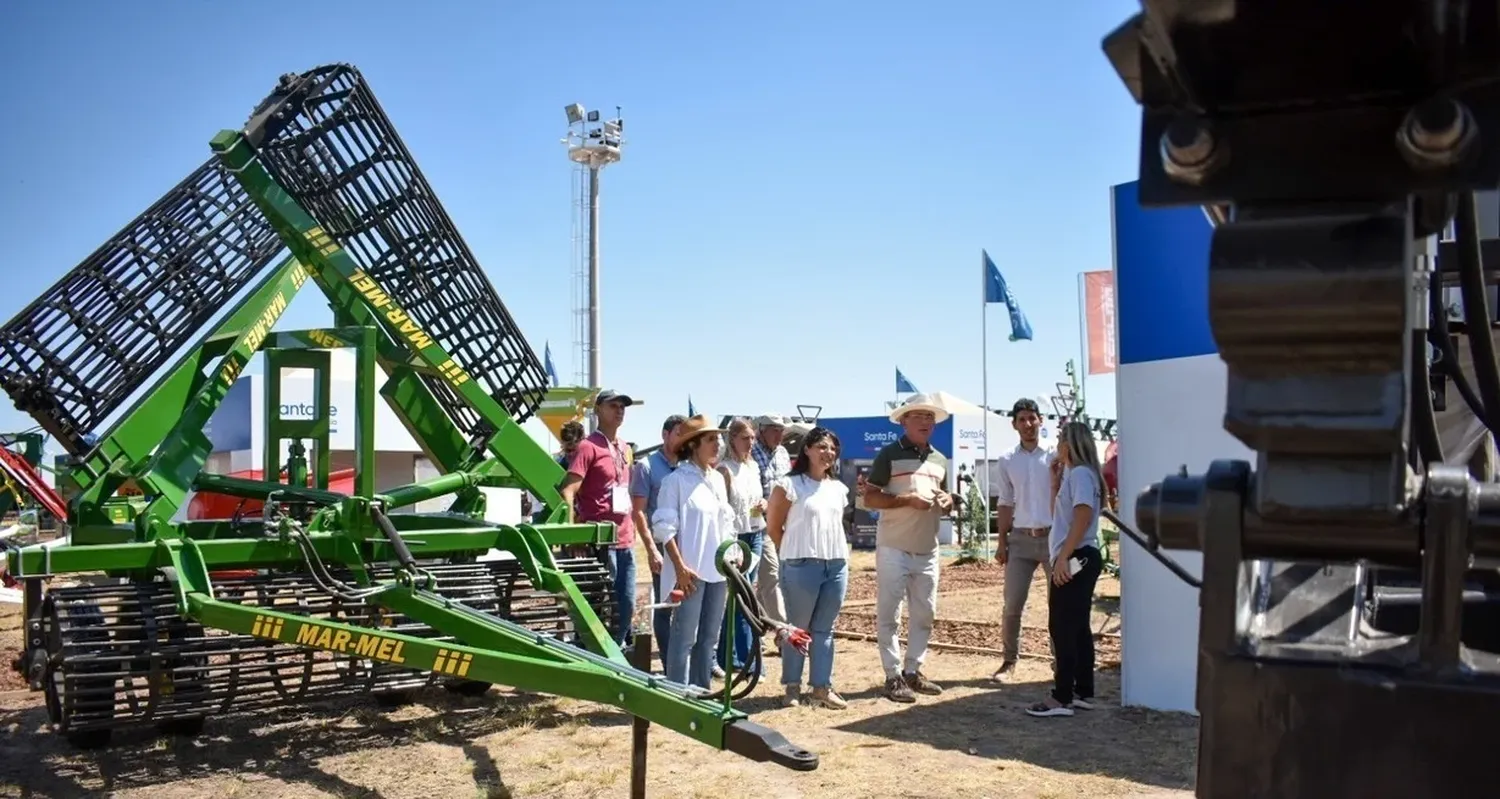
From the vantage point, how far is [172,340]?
7.10 metres

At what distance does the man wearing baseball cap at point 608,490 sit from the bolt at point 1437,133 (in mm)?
6800

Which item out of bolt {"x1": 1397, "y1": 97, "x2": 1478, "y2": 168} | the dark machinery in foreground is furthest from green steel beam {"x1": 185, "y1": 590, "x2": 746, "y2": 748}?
bolt {"x1": 1397, "y1": 97, "x2": 1478, "y2": 168}

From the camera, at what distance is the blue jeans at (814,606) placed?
23.2ft

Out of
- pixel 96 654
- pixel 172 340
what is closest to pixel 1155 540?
pixel 96 654

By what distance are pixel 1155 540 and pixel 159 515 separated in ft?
18.8

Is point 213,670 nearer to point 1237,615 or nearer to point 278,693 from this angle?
point 278,693

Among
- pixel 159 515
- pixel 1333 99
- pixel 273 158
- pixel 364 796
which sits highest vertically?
pixel 273 158

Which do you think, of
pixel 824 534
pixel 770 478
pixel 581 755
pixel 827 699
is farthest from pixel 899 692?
pixel 770 478

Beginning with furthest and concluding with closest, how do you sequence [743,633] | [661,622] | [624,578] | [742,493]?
[742,493] → [743,633] → [624,578] → [661,622]

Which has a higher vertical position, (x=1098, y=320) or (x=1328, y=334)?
(x=1098, y=320)

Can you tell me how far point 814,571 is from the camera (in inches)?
281

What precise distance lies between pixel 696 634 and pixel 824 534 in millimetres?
955

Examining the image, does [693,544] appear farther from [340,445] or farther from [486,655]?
[340,445]

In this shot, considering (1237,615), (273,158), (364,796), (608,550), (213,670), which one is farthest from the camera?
(608,550)
